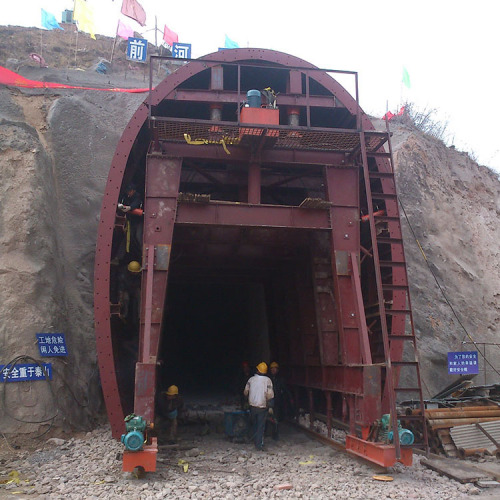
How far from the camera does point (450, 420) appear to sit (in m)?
9.28

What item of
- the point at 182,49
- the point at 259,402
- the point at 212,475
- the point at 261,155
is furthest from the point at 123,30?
the point at 212,475

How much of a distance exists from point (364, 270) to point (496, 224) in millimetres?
10550

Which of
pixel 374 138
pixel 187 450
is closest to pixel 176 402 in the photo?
pixel 187 450

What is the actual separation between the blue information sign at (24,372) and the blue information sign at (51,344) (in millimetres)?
266

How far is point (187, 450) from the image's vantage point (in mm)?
9273

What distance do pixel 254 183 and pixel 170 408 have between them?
4.92m

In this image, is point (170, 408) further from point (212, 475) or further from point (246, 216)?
point (246, 216)

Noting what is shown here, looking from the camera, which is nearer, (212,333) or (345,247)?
(345,247)

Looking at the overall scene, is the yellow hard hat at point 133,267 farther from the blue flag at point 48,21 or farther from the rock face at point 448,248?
the blue flag at point 48,21

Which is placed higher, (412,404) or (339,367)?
(339,367)

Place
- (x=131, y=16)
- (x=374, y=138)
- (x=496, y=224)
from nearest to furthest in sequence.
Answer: (x=374, y=138) < (x=496, y=224) < (x=131, y=16)

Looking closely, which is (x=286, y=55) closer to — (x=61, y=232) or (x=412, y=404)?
(x=61, y=232)

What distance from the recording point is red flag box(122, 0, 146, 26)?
24125 mm

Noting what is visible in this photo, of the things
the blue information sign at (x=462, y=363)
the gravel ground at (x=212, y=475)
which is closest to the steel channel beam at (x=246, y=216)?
the gravel ground at (x=212, y=475)
